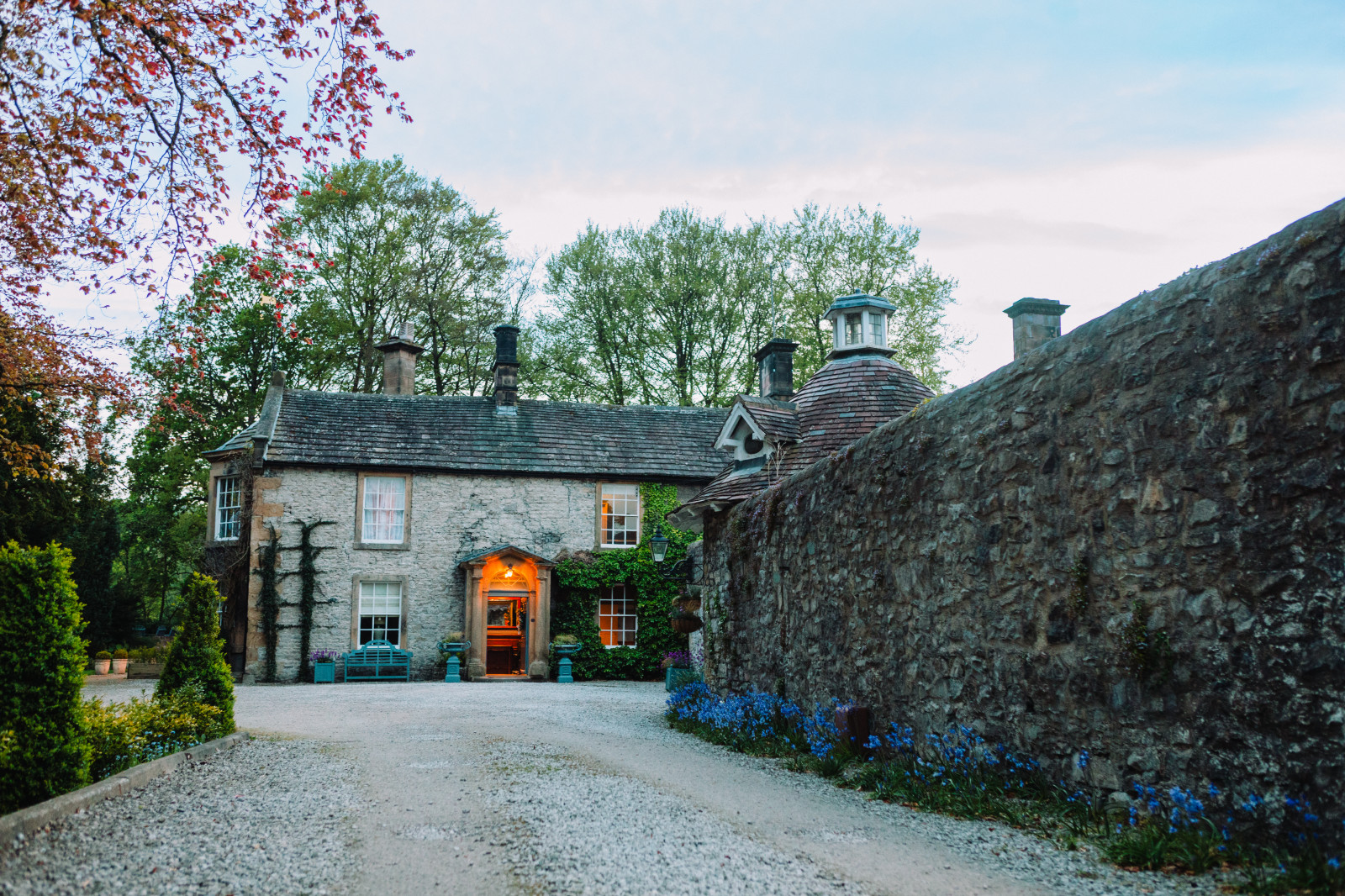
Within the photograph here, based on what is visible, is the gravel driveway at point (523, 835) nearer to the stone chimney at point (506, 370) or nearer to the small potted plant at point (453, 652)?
the small potted plant at point (453, 652)

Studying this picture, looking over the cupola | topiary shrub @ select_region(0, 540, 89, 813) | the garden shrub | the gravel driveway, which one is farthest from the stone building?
topiary shrub @ select_region(0, 540, 89, 813)

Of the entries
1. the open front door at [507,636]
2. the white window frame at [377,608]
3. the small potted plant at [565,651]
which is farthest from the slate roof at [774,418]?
the white window frame at [377,608]

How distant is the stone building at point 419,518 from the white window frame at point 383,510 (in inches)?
1.1

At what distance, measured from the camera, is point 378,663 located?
2117 centimetres

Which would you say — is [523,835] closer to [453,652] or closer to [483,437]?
[453,652]

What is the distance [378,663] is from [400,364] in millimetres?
8207

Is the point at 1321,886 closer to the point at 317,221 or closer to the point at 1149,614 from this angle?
the point at 1149,614

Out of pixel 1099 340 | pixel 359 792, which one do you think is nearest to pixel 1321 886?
pixel 1099 340

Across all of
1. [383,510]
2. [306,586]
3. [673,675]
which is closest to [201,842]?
[673,675]

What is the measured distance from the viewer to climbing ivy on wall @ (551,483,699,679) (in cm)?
2261

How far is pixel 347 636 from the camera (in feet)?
70.3

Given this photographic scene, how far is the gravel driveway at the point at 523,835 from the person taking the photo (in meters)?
4.42

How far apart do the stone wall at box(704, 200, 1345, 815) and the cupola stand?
305 inches

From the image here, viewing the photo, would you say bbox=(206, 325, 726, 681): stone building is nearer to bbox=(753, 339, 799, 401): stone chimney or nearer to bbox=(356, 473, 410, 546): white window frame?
bbox=(356, 473, 410, 546): white window frame
